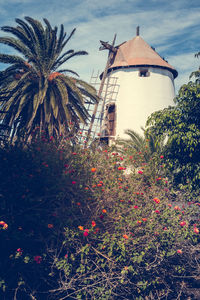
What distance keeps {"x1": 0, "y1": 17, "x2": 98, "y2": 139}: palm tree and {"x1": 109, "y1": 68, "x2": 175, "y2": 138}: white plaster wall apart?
23.2 ft

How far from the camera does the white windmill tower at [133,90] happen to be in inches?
787

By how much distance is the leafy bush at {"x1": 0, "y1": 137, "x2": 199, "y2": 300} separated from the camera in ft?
14.5

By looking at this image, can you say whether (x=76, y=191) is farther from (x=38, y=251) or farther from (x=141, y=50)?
(x=141, y=50)

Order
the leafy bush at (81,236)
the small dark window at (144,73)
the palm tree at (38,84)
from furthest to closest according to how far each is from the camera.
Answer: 1. the small dark window at (144,73)
2. the palm tree at (38,84)
3. the leafy bush at (81,236)

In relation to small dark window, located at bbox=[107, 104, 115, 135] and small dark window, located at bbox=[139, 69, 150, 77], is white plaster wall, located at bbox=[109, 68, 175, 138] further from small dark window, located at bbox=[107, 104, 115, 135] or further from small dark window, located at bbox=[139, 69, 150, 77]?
small dark window, located at bbox=[107, 104, 115, 135]

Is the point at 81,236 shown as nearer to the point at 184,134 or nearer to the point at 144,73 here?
the point at 184,134

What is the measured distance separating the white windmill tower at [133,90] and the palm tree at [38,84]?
6.74 m

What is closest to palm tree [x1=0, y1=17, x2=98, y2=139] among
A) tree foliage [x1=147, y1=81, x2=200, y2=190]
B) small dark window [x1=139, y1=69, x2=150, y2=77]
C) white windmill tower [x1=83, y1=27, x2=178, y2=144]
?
tree foliage [x1=147, y1=81, x2=200, y2=190]

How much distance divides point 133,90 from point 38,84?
360 inches

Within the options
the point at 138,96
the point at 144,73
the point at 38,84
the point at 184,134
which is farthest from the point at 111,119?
the point at 184,134

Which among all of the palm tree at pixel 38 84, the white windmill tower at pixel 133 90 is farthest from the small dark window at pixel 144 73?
the palm tree at pixel 38 84

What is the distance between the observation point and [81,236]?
4.77 meters

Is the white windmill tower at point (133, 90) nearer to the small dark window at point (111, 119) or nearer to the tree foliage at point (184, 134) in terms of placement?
the small dark window at point (111, 119)

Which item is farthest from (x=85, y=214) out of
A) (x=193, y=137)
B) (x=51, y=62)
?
(x=51, y=62)
